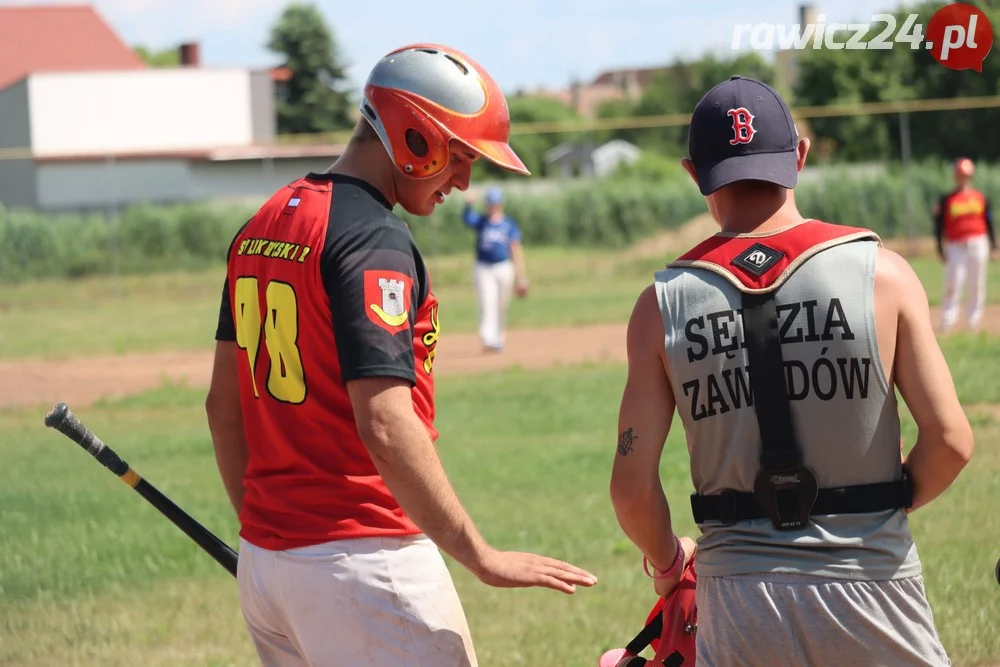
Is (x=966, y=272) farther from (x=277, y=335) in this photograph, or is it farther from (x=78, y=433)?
(x=277, y=335)

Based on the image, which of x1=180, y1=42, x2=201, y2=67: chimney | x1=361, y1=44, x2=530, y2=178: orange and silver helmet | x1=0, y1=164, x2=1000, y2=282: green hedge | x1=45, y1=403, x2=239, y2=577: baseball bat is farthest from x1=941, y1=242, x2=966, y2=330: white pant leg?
x1=180, y1=42, x2=201, y2=67: chimney

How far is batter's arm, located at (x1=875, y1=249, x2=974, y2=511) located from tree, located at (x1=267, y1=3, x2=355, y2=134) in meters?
75.9

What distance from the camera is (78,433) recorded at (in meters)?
3.62

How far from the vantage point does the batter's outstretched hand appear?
2922 millimetres

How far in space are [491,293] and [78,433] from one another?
13654 millimetres

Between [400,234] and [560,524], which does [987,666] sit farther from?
[400,234]

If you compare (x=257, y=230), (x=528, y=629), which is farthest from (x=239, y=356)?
(x=528, y=629)

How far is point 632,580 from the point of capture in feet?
22.4

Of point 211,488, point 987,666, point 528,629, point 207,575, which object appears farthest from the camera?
point 211,488

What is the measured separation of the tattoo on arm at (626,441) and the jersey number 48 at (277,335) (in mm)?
749

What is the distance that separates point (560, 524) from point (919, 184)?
2994 centimetres

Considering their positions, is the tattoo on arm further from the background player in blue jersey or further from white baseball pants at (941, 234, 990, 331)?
white baseball pants at (941, 234, 990, 331)

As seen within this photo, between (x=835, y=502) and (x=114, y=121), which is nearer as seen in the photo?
(x=835, y=502)

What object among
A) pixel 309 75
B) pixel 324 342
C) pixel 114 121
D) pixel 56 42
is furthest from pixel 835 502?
pixel 309 75
